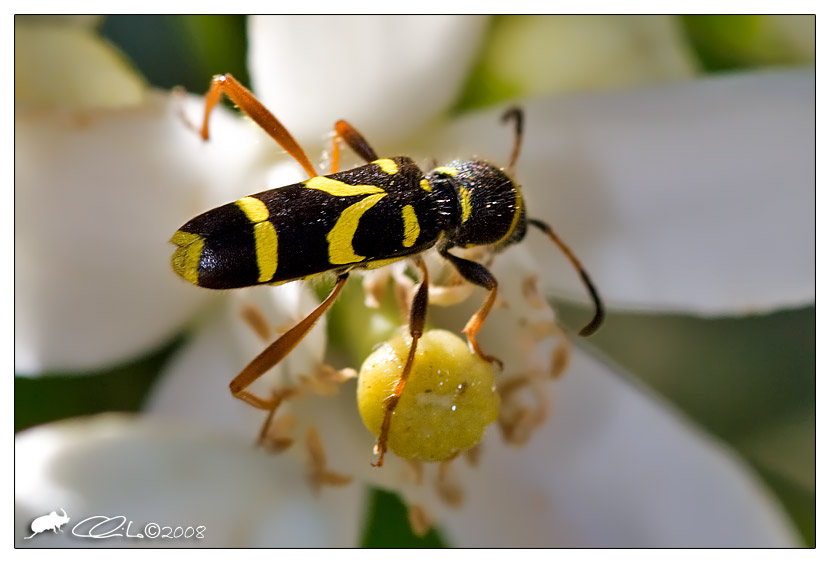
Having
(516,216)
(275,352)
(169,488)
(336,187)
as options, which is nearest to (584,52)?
(516,216)

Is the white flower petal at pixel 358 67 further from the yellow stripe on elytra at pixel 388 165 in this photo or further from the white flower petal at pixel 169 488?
the white flower petal at pixel 169 488

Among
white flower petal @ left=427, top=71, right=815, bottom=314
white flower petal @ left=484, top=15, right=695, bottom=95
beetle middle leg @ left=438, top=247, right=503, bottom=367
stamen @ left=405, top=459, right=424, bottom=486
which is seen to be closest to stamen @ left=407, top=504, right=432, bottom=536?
stamen @ left=405, top=459, right=424, bottom=486

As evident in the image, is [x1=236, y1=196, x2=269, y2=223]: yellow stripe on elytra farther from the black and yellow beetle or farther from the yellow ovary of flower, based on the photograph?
the yellow ovary of flower

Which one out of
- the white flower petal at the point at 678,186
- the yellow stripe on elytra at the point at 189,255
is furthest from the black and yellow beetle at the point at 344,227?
the white flower petal at the point at 678,186

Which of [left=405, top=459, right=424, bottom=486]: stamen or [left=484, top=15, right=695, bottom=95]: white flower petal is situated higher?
[left=484, top=15, right=695, bottom=95]: white flower petal

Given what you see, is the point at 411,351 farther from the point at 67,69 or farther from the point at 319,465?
the point at 67,69
